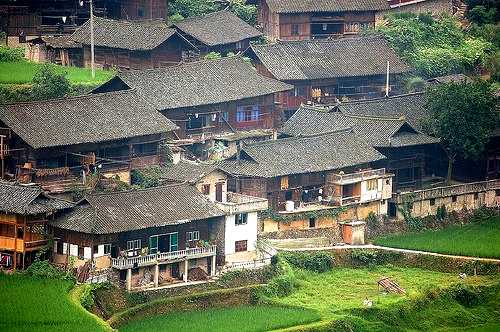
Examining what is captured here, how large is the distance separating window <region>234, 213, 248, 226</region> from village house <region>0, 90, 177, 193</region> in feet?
23.5

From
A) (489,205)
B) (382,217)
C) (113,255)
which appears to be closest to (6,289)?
(113,255)

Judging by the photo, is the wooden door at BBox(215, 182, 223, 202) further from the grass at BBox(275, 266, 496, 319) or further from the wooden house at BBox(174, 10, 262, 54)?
the wooden house at BBox(174, 10, 262, 54)

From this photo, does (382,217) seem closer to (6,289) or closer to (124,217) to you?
(124,217)

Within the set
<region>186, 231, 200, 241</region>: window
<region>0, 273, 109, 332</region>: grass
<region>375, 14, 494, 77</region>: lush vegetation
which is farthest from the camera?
<region>375, 14, 494, 77</region>: lush vegetation

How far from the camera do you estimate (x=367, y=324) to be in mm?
87438

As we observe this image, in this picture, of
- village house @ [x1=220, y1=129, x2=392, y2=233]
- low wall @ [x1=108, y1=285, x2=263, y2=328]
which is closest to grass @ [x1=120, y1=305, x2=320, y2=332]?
low wall @ [x1=108, y1=285, x2=263, y2=328]

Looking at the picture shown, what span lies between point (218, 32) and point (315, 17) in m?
9.48

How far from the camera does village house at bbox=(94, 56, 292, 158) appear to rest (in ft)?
334

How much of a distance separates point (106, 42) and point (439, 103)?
2106 cm

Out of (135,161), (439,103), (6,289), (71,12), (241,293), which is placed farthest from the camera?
(71,12)

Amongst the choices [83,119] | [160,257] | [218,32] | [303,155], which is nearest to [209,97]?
[303,155]

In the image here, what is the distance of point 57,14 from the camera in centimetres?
11388

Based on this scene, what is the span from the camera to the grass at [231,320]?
84188mm

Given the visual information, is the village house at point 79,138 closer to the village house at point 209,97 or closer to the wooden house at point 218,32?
the village house at point 209,97
